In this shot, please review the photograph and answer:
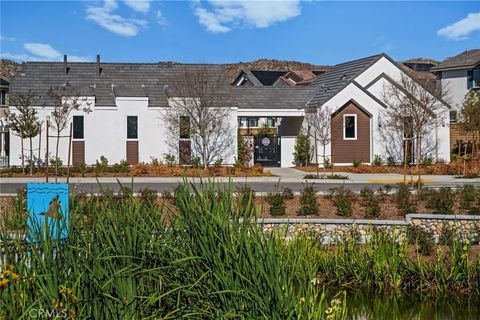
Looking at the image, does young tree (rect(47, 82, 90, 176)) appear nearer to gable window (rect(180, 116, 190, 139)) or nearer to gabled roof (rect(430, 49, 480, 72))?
gable window (rect(180, 116, 190, 139))

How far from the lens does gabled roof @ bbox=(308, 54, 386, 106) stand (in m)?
36.0

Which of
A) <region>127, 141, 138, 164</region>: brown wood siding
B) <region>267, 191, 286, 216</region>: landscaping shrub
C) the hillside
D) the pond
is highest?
the hillside

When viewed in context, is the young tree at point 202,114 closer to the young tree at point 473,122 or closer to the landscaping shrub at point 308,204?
the young tree at point 473,122

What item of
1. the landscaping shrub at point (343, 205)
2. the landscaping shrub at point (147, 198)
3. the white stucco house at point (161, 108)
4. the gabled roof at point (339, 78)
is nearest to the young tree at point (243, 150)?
the white stucco house at point (161, 108)

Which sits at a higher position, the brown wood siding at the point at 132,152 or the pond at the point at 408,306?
the brown wood siding at the point at 132,152

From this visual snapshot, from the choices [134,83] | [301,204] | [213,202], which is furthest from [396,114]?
[213,202]

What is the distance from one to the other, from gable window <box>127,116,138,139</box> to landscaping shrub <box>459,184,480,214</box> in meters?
21.7

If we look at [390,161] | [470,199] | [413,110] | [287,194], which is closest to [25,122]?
[287,194]

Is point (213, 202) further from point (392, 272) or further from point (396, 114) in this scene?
point (396, 114)

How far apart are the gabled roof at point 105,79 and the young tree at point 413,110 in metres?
10.8

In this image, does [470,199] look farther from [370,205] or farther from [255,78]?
[255,78]

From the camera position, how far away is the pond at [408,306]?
9414mm

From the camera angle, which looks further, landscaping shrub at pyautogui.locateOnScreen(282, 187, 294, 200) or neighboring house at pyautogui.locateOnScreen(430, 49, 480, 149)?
neighboring house at pyautogui.locateOnScreen(430, 49, 480, 149)

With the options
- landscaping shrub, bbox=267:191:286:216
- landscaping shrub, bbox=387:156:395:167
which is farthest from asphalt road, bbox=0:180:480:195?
landscaping shrub, bbox=387:156:395:167
